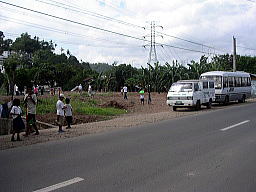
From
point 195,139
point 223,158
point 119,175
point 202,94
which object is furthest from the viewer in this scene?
point 202,94

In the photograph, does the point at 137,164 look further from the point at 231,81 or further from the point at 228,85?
the point at 231,81

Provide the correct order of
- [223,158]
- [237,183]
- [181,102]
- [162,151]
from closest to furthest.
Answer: [237,183] < [223,158] < [162,151] < [181,102]

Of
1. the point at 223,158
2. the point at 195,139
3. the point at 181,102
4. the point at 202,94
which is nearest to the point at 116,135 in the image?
the point at 195,139

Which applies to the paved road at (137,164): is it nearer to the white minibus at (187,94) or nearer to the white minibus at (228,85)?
the white minibus at (187,94)

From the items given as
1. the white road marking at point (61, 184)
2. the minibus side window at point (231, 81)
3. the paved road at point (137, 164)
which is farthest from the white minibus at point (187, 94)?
the white road marking at point (61, 184)

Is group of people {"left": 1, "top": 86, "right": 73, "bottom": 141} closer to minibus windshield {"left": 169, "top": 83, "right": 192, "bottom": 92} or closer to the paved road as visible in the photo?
the paved road

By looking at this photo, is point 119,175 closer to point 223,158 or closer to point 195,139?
point 223,158

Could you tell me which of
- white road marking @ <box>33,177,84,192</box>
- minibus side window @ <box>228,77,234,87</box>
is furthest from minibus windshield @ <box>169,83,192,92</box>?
white road marking @ <box>33,177,84,192</box>

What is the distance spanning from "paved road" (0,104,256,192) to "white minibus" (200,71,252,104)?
15580 mm

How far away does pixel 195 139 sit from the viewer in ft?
32.4

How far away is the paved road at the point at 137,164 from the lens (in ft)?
17.7

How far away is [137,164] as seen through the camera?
682cm

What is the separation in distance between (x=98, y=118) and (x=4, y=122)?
5.89 meters

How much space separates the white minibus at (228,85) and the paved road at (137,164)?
1558cm
